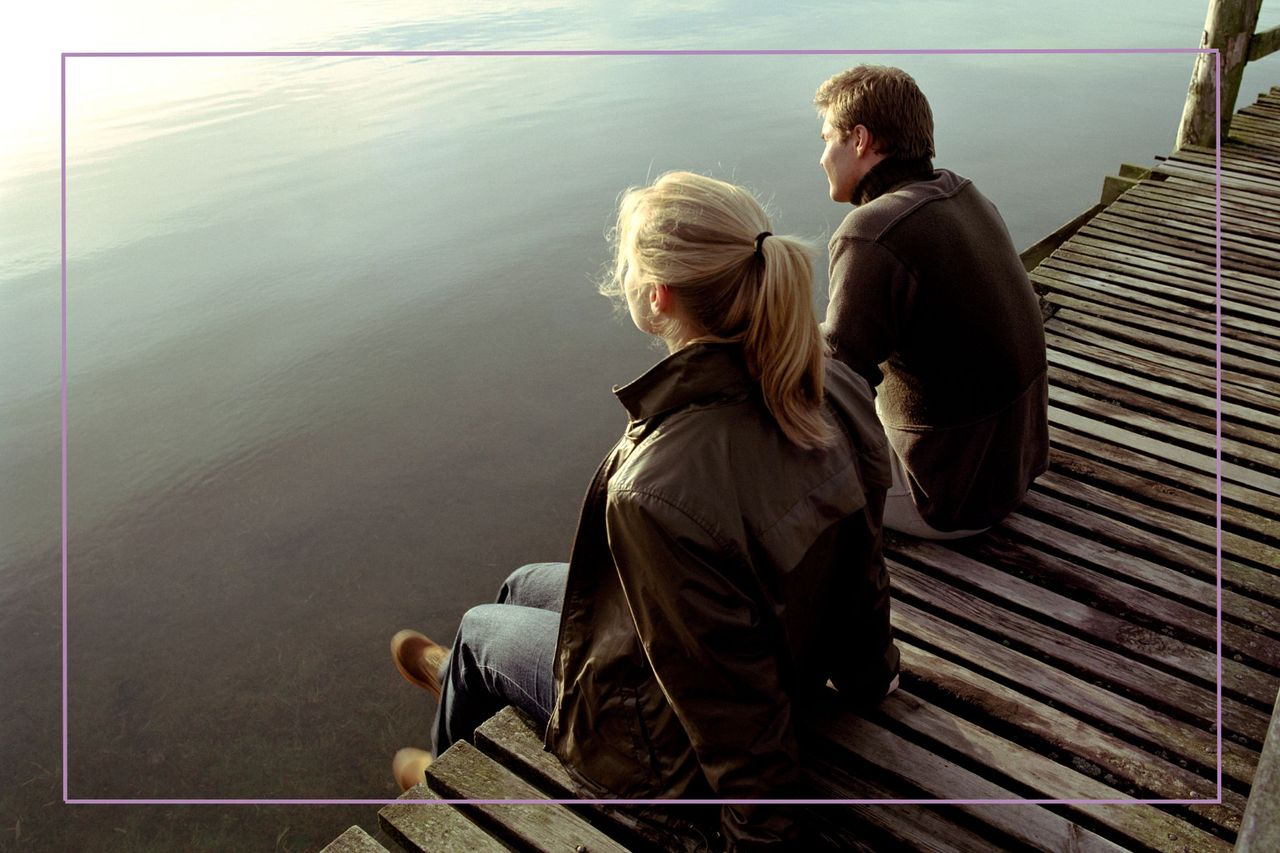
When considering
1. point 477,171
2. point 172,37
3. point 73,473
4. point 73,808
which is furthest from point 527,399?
point 172,37

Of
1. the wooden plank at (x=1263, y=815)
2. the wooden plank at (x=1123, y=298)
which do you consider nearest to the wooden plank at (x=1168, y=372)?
the wooden plank at (x=1123, y=298)

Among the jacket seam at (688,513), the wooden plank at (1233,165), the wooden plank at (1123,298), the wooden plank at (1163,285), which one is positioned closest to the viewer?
the jacket seam at (688,513)

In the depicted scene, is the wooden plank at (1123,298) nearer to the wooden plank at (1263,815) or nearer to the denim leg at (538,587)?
the denim leg at (538,587)

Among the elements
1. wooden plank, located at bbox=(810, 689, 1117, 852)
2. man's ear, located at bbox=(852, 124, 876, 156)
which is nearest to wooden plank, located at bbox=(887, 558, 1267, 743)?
wooden plank, located at bbox=(810, 689, 1117, 852)

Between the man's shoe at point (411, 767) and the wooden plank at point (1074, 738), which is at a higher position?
the wooden plank at point (1074, 738)

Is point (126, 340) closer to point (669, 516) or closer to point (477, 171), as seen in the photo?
point (477, 171)

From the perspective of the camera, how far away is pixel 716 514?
182cm

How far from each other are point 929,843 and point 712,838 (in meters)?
0.54

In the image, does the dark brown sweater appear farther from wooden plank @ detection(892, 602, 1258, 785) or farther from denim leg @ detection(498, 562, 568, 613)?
denim leg @ detection(498, 562, 568, 613)

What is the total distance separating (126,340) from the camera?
24.4 ft

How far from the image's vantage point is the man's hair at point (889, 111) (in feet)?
9.19

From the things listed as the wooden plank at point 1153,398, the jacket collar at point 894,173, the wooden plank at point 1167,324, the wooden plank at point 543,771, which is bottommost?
the wooden plank at point 543,771

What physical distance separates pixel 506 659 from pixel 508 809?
1.20 feet

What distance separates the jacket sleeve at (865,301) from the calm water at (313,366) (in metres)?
2.88
